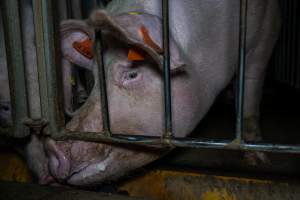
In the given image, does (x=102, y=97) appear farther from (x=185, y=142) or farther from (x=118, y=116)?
(x=185, y=142)

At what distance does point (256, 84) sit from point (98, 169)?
1.46 m

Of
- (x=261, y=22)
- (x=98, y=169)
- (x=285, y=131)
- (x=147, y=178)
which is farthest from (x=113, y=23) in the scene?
(x=285, y=131)

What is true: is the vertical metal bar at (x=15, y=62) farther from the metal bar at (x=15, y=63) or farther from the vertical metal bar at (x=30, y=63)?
the vertical metal bar at (x=30, y=63)

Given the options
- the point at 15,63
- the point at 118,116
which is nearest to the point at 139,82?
the point at 118,116

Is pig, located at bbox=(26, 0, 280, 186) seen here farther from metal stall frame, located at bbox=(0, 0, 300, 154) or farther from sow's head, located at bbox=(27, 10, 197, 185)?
metal stall frame, located at bbox=(0, 0, 300, 154)

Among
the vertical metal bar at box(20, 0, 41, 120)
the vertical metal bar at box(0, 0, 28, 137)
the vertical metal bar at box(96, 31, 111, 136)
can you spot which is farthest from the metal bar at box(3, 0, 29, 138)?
the vertical metal bar at box(96, 31, 111, 136)

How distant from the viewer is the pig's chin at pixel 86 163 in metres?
1.71

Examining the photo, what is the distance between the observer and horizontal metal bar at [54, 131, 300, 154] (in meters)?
1.31

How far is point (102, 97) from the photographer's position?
1539 millimetres

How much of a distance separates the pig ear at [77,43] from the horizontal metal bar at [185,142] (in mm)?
601

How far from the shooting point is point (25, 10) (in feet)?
7.41

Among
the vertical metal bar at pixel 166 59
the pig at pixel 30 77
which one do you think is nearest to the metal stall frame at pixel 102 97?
the vertical metal bar at pixel 166 59

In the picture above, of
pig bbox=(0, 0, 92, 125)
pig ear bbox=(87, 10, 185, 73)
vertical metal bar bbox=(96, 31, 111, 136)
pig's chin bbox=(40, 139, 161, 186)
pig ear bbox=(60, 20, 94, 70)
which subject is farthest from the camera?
pig bbox=(0, 0, 92, 125)

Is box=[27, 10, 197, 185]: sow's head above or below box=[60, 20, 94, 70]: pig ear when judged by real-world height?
below
